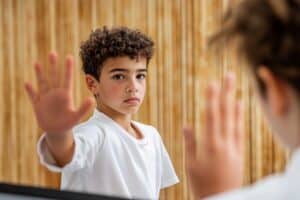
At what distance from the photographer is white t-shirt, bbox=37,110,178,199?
88 centimetres

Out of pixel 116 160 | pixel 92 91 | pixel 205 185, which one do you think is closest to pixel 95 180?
pixel 116 160

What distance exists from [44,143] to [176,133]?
0.26 metres

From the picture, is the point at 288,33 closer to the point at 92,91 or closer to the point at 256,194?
Answer: the point at 256,194

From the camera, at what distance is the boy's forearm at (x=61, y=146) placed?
2.22ft

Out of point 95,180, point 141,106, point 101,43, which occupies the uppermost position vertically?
point 101,43

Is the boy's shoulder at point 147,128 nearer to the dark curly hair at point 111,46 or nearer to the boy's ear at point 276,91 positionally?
the dark curly hair at point 111,46

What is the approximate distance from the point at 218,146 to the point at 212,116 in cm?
3

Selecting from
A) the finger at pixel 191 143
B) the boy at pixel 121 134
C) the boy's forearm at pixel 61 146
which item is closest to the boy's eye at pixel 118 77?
the boy at pixel 121 134

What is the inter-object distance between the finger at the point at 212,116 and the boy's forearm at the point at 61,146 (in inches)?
8.0

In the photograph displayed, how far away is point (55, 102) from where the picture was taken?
64cm

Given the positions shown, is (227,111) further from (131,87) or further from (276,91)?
(131,87)

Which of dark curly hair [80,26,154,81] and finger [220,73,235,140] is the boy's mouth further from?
finger [220,73,235,140]

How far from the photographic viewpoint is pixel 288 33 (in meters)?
0.46

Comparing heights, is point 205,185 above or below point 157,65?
below
